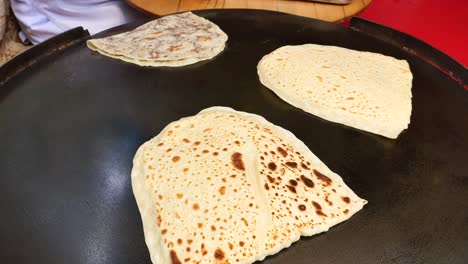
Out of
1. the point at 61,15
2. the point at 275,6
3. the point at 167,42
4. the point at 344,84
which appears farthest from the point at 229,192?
the point at 61,15

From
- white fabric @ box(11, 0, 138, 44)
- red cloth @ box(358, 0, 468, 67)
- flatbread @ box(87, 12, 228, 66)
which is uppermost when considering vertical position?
red cloth @ box(358, 0, 468, 67)

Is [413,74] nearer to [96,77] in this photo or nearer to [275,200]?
[275,200]

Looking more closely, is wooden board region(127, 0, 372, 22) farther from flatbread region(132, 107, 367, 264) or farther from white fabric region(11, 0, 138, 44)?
flatbread region(132, 107, 367, 264)

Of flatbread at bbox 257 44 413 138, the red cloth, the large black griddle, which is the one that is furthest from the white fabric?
the red cloth

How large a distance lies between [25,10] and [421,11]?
7.56 feet

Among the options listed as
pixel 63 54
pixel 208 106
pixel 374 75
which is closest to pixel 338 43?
pixel 374 75

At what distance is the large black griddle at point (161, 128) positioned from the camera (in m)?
0.93

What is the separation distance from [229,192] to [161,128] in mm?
376

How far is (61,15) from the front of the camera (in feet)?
7.08

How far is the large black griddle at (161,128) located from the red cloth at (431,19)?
1.83 ft

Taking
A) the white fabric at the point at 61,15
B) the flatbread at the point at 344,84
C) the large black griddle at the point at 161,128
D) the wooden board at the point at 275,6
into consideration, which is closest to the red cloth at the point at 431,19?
the wooden board at the point at 275,6

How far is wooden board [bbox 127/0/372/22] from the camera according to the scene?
1.98 metres

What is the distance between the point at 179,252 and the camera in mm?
886

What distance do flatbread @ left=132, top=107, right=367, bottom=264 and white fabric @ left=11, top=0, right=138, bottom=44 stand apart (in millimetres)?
1282
